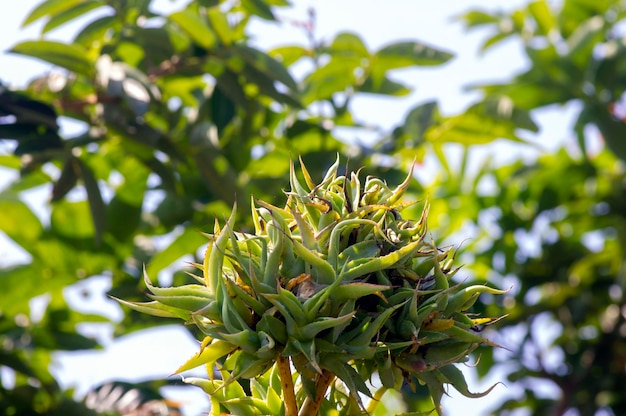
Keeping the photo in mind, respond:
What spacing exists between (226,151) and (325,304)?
1316 millimetres

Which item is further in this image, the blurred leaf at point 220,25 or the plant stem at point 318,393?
the blurred leaf at point 220,25

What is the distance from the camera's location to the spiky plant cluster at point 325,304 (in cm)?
79

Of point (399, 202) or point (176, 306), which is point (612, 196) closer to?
point (399, 202)

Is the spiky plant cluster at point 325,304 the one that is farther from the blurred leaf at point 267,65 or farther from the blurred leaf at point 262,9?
the blurred leaf at point 262,9

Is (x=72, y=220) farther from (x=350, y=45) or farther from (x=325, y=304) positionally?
(x=325, y=304)

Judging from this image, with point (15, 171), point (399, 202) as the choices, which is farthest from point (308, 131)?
point (399, 202)

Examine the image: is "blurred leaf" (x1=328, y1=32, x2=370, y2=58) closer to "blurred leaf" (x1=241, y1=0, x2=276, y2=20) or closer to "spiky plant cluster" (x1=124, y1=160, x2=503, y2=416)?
"blurred leaf" (x1=241, y1=0, x2=276, y2=20)

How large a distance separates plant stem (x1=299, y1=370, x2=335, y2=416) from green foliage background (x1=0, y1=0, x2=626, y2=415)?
0.76 meters

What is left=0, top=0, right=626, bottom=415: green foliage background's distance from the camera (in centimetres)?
183

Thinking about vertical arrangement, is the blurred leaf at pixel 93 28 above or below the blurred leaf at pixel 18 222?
above

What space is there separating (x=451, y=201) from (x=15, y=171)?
4.15ft

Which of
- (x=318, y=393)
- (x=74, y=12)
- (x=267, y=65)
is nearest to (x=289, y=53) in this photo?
(x=267, y=65)

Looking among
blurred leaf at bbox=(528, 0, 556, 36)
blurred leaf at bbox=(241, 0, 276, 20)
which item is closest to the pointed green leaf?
blurred leaf at bbox=(241, 0, 276, 20)

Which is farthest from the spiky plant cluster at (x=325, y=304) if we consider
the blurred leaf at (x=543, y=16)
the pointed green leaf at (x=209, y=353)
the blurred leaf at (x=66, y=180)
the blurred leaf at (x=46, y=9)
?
the blurred leaf at (x=543, y=16)
